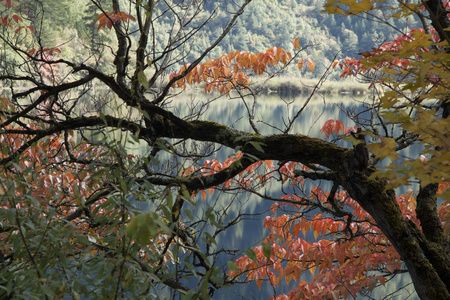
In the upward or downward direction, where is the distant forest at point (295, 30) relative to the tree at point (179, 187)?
upward

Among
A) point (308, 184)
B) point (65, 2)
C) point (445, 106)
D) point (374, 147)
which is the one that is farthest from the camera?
point (65, 2)

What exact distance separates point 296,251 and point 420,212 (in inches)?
47.0

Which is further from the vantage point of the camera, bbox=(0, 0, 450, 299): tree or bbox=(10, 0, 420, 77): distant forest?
bbox=(10, 0, 420, 77): distant forest

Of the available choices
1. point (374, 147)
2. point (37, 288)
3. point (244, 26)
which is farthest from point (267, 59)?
point (244, 26)

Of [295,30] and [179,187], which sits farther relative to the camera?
[295,30]

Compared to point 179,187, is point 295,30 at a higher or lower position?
higher

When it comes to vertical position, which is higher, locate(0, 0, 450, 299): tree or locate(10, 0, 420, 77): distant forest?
locate(10, 0, 420, 77): distant forest

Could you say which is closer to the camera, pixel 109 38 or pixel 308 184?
pixel 308 184

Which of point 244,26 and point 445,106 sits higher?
point 244,26

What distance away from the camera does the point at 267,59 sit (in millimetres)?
3436

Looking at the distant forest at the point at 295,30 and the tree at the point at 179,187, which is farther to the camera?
the distant forest at the point at 295,30

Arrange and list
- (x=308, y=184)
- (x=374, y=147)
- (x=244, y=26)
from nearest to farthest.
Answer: (x=374, y=147)
(x=308, y=184)
(x=244, y=26)

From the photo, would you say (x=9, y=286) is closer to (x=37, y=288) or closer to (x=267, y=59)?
(x=37, y=288)

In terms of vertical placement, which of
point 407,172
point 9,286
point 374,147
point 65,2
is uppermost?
point 65,2
